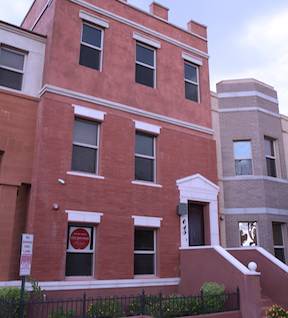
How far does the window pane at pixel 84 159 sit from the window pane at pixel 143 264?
319 cm

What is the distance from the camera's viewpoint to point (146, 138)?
546 inches

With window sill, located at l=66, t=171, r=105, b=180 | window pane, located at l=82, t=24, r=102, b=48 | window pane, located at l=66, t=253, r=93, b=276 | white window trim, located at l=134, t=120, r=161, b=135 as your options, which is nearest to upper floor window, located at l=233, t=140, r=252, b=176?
white window trim, located at l=134, t=120, r=161, b=135

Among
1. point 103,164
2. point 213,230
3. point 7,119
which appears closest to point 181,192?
point 213,230

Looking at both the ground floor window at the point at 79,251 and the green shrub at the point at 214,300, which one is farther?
the ground floor window at the point at 79,251

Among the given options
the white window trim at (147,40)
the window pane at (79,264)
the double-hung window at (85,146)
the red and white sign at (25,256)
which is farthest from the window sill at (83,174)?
the white window trim at (147,40)

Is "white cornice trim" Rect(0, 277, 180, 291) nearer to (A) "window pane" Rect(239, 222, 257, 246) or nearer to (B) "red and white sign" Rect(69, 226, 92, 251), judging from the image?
(B) "red and white sign" Rect(69, 226, 92, 251)

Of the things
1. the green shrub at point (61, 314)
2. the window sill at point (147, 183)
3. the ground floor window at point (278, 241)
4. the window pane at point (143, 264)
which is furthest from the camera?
the ground floor window at point (278, 241)

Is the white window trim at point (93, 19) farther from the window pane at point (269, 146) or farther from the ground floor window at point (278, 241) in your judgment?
the ground floor window at point (278, 241)

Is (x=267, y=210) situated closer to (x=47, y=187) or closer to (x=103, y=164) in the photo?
(x=103, y=164)

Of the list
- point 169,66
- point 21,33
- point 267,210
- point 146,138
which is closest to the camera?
point 21,33

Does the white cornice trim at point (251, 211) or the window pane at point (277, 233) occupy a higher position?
the white cornice trim at point (251, 211)

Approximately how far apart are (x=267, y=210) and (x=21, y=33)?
11768mm

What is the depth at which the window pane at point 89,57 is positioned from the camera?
12.9 m

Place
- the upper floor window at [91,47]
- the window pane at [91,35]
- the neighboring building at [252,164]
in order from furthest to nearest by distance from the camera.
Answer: the neighboring building at [252,164]
the window pane at [91,35]
the upper floor window at [91,47]
